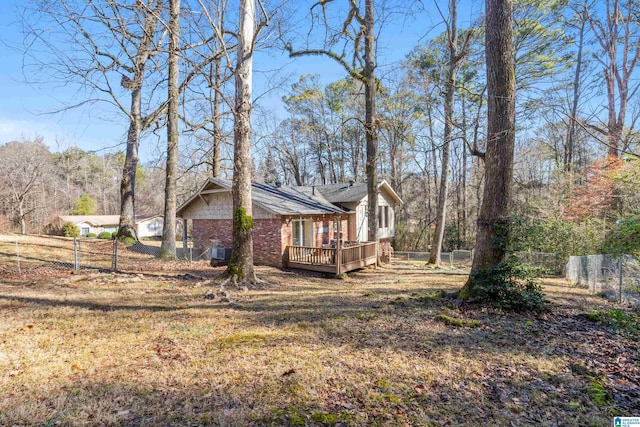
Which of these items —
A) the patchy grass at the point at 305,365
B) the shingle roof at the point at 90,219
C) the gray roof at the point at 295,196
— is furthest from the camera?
the shingle roof at the point at 90,219

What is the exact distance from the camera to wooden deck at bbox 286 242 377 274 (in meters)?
12.3

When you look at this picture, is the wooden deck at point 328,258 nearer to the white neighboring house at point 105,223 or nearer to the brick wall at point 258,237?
the brick wall at point 258,237

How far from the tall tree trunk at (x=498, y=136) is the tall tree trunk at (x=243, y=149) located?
5.46 meters

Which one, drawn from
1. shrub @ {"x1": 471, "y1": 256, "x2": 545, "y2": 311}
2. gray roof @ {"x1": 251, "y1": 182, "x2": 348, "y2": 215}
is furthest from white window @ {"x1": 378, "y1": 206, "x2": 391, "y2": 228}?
shrub @ {"x1": 471, "y1": 256, "x2": 545, "y2": 311}

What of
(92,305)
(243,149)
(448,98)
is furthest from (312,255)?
(448,98)

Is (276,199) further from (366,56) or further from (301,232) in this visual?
(366,56)

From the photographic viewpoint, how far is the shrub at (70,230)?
28766 mm

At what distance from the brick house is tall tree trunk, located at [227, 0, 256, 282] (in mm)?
4386

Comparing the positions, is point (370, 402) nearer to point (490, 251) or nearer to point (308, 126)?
point (490, 251)

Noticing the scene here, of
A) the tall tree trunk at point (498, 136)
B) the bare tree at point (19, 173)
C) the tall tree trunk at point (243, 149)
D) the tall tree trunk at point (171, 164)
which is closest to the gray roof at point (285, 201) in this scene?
the tall tree trunk at point (171, 164)

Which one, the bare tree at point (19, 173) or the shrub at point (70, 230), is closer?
the bare tree at point (19, 173)

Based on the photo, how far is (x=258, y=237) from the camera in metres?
14.1

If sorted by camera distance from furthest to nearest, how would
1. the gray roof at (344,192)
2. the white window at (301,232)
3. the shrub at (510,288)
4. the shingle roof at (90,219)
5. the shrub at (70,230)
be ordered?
the shingle roof at (90,219) → the shrub at (70,230) → the gray roof at (344,192) → the white window at (301,232) → the shrub at (510,288)

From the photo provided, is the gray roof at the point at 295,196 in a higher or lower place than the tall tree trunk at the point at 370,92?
lower
